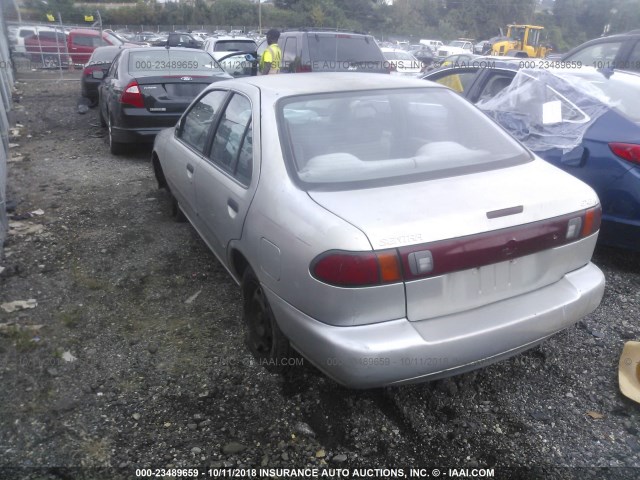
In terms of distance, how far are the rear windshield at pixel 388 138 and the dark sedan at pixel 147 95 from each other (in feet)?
14.8

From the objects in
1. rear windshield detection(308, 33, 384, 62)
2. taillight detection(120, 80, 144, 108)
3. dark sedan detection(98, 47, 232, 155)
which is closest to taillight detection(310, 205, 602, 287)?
dark sedan detection(98, 47, 232, 155)

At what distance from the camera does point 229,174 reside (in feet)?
10.3

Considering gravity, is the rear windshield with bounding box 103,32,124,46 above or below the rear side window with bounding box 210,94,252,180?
below

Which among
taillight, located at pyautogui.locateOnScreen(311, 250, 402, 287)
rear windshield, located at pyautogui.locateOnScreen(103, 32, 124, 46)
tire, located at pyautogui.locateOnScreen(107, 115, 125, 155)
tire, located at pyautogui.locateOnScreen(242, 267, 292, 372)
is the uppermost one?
taillight, located at pyautogui.locateOnScreen(311, 250, 402, 287)

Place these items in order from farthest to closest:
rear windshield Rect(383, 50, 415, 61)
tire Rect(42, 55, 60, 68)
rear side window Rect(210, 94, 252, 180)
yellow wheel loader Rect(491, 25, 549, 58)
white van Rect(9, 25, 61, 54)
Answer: yellow wheel loader Rect(491, 25, 549, 58)
white van Rect(9, 25, 61, 54)
tire Rect(42, 55, 60, 68)
rear windshield Rect(383, 50, 415, 61)
rear side window Rect(210, 94, 252, 180)

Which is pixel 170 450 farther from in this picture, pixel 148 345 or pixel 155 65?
pixel 155 65

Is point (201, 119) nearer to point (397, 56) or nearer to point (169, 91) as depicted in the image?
point (169, 91)

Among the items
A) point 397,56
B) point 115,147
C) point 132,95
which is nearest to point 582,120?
point 132,95

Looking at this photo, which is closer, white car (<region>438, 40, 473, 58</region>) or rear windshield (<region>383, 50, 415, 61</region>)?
rear windshield (<region>383, 50, 415, 61</region>)

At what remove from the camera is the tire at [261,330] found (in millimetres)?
2740

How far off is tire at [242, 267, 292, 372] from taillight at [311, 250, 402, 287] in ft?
2.15

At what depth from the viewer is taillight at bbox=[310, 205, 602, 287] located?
211 centimetres

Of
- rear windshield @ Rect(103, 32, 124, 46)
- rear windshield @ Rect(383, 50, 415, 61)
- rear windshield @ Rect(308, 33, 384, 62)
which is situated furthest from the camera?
rear windshield @ Rect(103, 32, 124, 46)

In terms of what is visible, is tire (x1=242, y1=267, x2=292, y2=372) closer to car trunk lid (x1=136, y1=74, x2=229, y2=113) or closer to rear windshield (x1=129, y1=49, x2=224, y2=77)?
car trunk lid (x1=136, y1=74, x2=229, y2=113)
